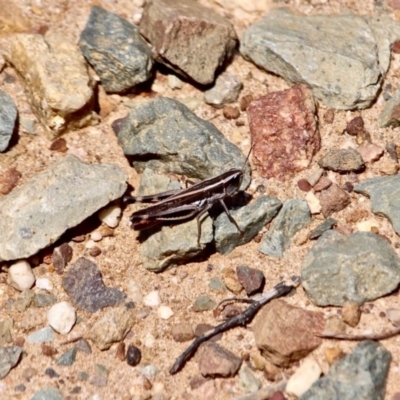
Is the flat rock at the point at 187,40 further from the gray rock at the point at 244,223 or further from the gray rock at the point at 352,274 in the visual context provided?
the gray rock at the point at 352,274

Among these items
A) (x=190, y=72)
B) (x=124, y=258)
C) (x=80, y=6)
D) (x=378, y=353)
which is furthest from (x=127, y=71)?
(x=378, y=353)

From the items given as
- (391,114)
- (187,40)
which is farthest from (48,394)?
(391,114)

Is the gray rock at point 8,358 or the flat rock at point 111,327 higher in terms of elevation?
the flat rock at point 111,327

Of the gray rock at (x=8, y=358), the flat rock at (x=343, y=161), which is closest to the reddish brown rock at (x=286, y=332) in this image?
the flat rock at (x=343, y=161)

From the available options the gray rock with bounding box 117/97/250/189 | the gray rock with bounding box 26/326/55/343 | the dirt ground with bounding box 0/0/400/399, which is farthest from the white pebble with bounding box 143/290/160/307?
the gray rock with bounding box 117/97/250/189

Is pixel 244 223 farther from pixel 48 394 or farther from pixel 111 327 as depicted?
pixel 48 394

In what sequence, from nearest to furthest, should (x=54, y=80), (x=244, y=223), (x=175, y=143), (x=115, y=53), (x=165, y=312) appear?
(x=165, y=312) → (x=244, y=223) → (x=175, y=143) → (x=54, y=80) → (x=115, y=53)
